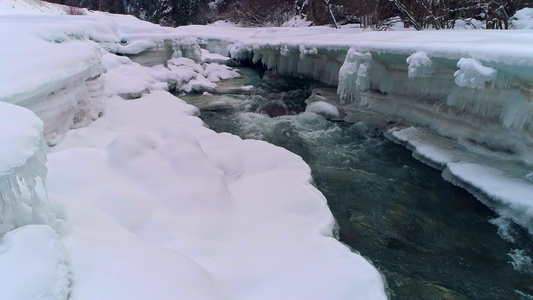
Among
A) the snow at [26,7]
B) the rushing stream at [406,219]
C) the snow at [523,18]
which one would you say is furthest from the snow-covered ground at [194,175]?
the snow at [26,7]

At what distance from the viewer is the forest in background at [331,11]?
10.8 meters

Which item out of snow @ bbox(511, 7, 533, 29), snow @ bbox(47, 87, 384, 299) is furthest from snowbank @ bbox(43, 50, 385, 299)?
snow @ bbox(511, 7, 533, 29)

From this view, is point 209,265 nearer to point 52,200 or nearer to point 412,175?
point 52,200

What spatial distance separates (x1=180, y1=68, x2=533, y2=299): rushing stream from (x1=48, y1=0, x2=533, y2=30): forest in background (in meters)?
6.49

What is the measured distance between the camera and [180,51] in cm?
1234

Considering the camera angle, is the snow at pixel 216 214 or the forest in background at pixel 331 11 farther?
the forest in background at pixel 331 11

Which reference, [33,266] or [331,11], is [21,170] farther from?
[331,11]

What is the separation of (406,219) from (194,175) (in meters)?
2.60

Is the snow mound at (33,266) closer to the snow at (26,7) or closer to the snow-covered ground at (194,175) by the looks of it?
the snow-covered ground at (194,175)

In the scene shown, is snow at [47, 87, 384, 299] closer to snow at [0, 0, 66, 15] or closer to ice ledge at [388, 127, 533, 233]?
ice ledge at [388, 127, 533, 233]

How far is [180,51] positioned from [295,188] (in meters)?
10.3

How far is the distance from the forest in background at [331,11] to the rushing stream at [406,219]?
6.49m

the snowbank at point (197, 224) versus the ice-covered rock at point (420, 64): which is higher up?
the ice-covered rock at point (420, 64)

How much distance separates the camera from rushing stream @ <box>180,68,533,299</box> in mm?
3228
